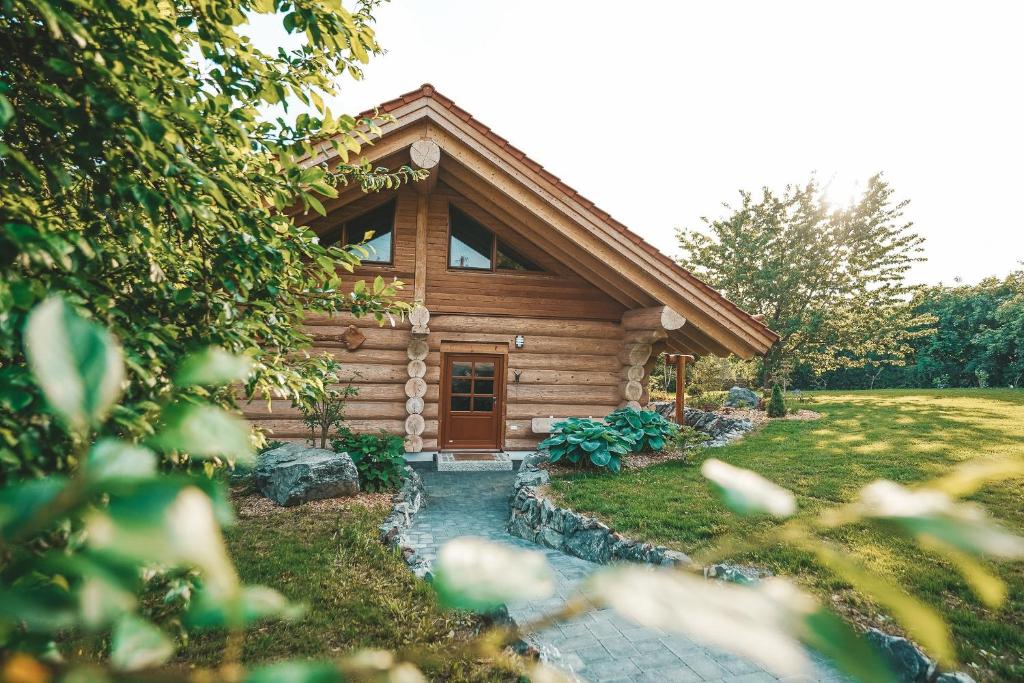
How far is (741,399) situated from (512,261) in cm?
1214

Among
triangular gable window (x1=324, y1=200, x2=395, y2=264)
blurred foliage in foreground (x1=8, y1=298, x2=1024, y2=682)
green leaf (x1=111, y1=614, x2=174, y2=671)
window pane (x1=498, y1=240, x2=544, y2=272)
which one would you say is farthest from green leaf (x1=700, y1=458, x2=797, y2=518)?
window pane (x1=498, y1=240, x2=544, y2=272)

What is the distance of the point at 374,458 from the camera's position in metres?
7.14

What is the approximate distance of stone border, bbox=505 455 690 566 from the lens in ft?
15.5

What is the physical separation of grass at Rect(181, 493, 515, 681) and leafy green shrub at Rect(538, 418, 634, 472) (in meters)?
3.04

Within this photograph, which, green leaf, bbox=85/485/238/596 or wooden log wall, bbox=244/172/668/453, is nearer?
green leaf, bbox=85/485/238/596

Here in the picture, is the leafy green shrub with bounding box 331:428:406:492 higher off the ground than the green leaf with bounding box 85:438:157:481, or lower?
lower

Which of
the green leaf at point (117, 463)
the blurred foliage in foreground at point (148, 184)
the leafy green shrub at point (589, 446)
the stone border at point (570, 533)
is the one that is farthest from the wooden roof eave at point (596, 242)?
the green leaf at point (117, 463)

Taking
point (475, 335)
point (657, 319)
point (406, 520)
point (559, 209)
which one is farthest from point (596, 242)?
point (406, 520)

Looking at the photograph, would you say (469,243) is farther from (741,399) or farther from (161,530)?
(741,399)

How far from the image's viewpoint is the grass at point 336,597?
312 centimetres

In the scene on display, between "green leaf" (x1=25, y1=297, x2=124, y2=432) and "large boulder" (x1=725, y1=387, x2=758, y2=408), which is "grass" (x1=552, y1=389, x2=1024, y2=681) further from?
"large boulder" (x1=725, y1=387, x2=758, y2=408)

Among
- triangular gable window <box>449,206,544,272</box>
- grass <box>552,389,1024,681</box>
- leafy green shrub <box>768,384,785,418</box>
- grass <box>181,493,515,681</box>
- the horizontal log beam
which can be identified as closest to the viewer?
grass <box>181,493,515,681</box>

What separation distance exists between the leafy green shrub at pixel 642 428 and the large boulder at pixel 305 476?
4351mm

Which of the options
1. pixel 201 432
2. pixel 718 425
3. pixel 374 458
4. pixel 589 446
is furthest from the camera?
pixel 718 425
